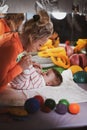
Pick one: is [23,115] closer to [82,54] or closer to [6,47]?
[6,47]

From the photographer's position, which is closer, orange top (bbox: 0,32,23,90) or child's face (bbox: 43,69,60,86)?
orange top (bbox: 0,32,23,90)

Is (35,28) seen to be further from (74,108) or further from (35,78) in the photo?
(74,108)

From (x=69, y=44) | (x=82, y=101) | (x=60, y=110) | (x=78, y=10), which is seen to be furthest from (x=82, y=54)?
(x=60, y=110)

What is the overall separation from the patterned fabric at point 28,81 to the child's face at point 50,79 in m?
0.03

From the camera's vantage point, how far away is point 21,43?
3.79 ft

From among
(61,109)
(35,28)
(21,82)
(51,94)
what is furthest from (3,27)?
(61,109)

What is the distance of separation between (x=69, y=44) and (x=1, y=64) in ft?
1.57

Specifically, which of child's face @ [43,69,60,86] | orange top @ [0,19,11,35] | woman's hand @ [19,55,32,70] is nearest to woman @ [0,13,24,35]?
orange top @ [0,19,11,35]

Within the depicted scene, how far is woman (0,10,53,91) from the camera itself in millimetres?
1034

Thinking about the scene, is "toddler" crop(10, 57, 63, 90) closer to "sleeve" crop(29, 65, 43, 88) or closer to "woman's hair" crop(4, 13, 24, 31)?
"sleeve" crop(29, 65, 43, 88)

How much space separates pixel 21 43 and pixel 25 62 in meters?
0.10

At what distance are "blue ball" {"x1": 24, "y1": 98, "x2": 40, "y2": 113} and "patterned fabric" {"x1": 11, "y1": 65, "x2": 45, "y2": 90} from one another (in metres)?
0.20

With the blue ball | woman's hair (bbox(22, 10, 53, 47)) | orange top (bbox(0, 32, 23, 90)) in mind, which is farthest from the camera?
Answer: woman's hair (bbox(22, 10, 53, 47))

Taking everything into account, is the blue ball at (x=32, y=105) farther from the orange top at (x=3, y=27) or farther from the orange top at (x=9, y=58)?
the orange top at (x=3, y=27)
